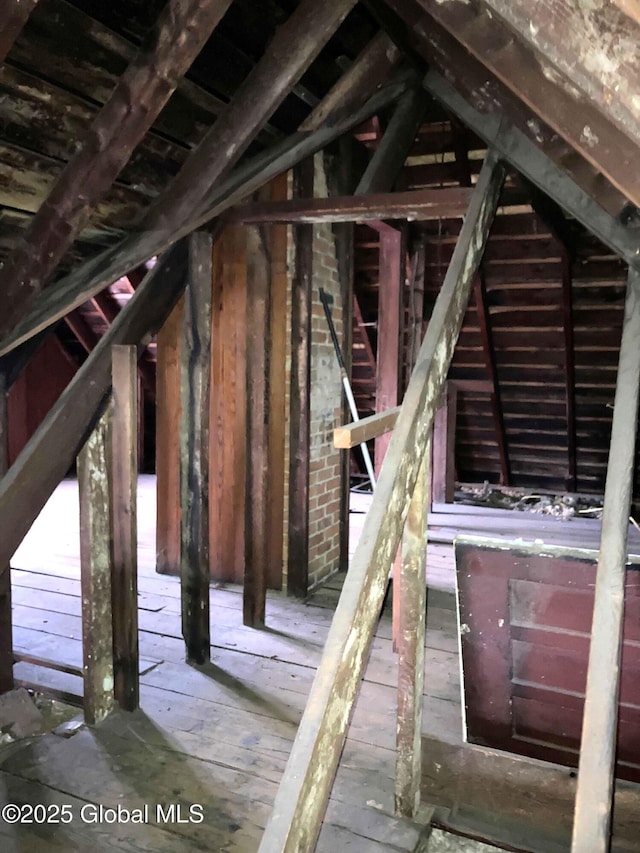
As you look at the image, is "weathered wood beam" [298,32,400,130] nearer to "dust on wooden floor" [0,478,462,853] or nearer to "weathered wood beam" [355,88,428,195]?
"weathered wood beam" [355,88,428,195]

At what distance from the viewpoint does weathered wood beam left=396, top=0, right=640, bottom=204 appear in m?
1.24

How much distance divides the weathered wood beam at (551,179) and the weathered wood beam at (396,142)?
0.43m

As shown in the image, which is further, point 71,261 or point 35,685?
point 35,685

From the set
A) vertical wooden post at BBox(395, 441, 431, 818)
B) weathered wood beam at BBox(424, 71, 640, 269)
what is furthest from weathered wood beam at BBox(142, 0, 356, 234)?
vertical wooden post at BBox(395, 441, 431, 818)

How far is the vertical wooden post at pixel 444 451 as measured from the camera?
19.4 ft

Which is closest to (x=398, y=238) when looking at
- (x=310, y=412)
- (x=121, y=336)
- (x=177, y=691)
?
(x=310, y=412)

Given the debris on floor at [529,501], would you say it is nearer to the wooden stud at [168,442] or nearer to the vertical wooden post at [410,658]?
the wooden stud at [168,442]

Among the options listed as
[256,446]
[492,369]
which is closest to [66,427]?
[256,446]

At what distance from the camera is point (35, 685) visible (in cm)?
265

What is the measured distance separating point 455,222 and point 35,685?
3.96m

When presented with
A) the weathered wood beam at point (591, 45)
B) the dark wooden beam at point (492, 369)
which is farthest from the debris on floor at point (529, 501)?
the weathered wood beam at point (591, 45)

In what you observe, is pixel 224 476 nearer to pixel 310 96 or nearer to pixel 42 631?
pixel 42 631

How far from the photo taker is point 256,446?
322 centimetres

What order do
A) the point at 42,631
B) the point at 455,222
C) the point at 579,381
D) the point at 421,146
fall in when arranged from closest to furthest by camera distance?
1. the point at 42,631
2. the point at 421,146
3. the point at 455,222
4. the point at 579,381
